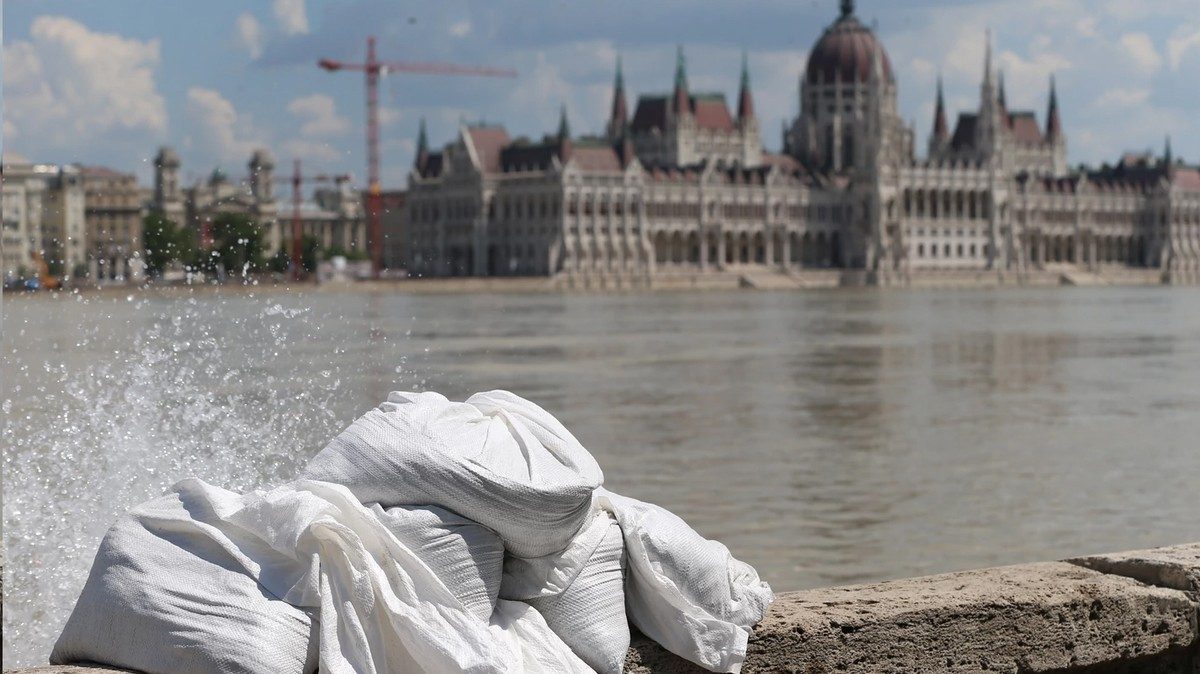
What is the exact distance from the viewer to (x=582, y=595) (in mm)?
3207

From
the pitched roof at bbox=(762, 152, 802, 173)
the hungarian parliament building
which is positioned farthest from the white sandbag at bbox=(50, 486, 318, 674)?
the pitched roof at bbox=(762, 152, 802, 173)

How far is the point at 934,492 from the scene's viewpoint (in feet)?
43.1

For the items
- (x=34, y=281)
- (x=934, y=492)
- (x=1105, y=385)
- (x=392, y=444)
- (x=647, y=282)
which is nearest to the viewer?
(x=392, y=444)

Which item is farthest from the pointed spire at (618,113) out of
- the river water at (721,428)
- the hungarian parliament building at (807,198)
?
the river water at (721,428)

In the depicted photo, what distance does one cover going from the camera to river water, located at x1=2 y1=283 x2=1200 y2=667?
243 inches

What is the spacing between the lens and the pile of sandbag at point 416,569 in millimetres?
2861

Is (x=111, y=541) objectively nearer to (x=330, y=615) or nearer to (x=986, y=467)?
(x=330, y=615)

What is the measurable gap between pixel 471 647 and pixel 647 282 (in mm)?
111844

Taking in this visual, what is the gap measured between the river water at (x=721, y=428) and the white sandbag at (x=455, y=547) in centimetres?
143

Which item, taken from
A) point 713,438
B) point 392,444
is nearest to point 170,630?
point 392,444

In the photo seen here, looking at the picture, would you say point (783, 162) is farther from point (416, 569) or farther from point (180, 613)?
point (180, 613)

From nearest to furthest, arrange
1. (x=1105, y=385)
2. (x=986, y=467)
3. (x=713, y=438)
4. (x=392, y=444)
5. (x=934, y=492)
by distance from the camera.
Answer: (x=392, y=444), (x=934, y=492), (x=986, y=467), (x=713, y=438), (x=1105, y=385)

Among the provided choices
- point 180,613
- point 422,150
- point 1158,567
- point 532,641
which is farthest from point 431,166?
point 180,613

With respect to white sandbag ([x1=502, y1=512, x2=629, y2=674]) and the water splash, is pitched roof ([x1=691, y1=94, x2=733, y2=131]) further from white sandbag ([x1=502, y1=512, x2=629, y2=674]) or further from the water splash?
white sandbag ([x1=502, y1=512, x2=629, y2=674])
